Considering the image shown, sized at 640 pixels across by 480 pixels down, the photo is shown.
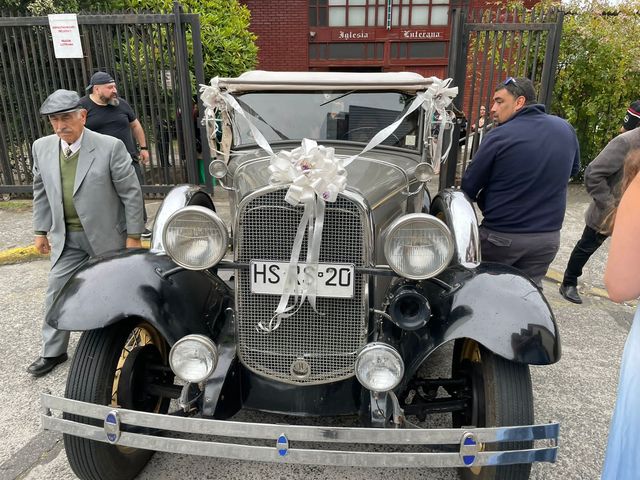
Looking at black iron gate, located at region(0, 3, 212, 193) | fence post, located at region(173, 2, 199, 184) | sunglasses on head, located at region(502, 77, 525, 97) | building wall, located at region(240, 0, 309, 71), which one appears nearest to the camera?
sunglasses on head, located at region(502, 77, 525, 97)

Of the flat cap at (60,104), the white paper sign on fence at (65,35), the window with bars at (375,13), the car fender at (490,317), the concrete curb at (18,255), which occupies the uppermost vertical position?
the window with bars at (375,13)

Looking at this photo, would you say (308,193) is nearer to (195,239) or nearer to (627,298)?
(195,239)

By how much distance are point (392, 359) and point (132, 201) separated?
6.84 feet

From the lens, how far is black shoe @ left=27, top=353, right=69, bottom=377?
10.7 ft

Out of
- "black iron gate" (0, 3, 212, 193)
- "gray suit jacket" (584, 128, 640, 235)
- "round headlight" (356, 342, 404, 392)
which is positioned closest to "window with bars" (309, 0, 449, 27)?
"black iron gate" (0, 3, 212, 193)

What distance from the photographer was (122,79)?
270 inches

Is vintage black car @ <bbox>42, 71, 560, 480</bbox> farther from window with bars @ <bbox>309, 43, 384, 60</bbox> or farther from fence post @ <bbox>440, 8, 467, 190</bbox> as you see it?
window with bars @ <bbox>309, 43, 384, 60</bbox>

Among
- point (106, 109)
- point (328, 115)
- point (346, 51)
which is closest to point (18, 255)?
point (106, 109)

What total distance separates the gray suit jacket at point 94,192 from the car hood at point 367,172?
2.33ft

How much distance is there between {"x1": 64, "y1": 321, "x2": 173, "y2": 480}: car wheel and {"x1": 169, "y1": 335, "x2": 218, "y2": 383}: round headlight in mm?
384

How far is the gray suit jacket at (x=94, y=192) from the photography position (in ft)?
10.2

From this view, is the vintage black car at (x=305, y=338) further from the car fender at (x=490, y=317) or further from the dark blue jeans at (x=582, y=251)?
the dark blue jeans at (x=582, y=251)

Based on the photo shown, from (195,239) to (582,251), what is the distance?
3674 millimetres

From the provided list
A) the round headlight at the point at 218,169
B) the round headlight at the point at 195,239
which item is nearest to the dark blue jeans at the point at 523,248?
the round headlight at the point at 218,169
